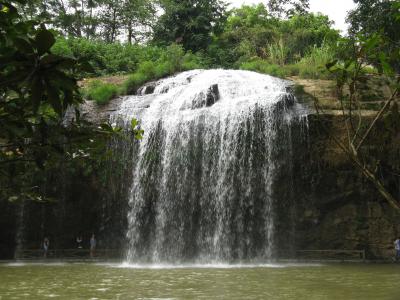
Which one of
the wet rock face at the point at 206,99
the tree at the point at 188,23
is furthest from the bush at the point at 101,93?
the tree at the point at 188,23

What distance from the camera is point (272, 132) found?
1627 cm

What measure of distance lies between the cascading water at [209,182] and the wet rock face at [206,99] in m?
0.29

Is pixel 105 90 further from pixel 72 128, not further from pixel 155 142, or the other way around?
pixel 72 128

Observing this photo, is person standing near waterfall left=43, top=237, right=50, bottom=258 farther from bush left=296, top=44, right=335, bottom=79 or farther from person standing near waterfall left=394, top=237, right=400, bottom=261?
bush left=296, top=44, right=335, bottom=79

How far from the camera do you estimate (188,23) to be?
1174 inches

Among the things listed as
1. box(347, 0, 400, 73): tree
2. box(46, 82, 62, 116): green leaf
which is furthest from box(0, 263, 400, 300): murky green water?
box(347, 0, 400, 73): tree

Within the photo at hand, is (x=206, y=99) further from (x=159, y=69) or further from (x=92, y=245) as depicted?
(x=92, y=245)

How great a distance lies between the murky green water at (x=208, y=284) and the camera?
7.79 m

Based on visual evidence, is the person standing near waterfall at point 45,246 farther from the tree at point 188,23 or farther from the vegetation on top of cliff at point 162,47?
the tree at point 188,23

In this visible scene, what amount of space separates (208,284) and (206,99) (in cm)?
1011

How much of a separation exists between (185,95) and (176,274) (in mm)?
9201

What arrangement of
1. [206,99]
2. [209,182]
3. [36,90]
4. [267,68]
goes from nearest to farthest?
1. [36,90]
2. [209,182]
3. [206,99]
4. [267,68]

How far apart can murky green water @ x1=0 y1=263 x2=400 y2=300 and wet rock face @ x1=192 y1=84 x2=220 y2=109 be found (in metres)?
7.83

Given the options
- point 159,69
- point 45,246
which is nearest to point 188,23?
point 159,69
